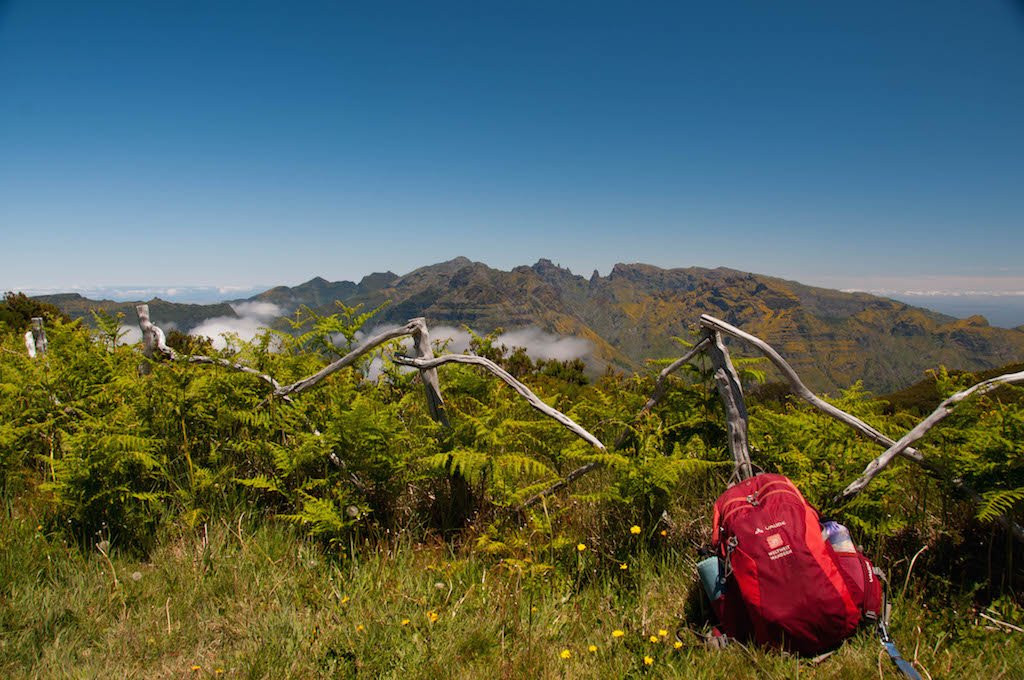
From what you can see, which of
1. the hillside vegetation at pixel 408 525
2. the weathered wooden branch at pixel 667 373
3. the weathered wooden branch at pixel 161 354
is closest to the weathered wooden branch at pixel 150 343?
the weathered wooden branch at pixel 161 354

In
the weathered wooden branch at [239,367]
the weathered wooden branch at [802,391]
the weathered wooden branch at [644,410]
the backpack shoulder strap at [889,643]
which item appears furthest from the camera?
the weathered wooden branch at [239,367]

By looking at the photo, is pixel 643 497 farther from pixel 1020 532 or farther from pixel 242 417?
pixel 242 417

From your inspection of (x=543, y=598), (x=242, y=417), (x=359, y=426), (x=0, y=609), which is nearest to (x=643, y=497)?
(x=543, y=598)

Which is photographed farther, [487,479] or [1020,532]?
[487,479]

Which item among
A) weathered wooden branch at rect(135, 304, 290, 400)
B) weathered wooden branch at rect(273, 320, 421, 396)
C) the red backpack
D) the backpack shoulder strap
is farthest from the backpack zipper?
weathered wooden branch at rect(135, 304, 290, 400)

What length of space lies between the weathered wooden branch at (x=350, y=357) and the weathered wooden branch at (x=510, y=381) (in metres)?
0.20

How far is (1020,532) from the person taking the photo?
Result: 2750 mm

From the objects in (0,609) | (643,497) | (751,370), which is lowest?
(0,609)

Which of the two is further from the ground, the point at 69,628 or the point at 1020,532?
the point at 1020,532

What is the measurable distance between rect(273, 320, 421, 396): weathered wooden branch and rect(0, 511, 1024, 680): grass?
1.07 m

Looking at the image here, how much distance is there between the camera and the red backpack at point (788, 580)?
2461 mm

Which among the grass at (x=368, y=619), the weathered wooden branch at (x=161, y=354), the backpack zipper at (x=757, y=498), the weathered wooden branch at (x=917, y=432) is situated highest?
the weathered wooden branch at (x=161, y=354)

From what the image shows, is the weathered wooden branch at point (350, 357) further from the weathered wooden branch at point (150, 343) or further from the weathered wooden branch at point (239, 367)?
the weathered wooden branch at point (150, 343)

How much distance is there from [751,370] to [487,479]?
7.00ft
